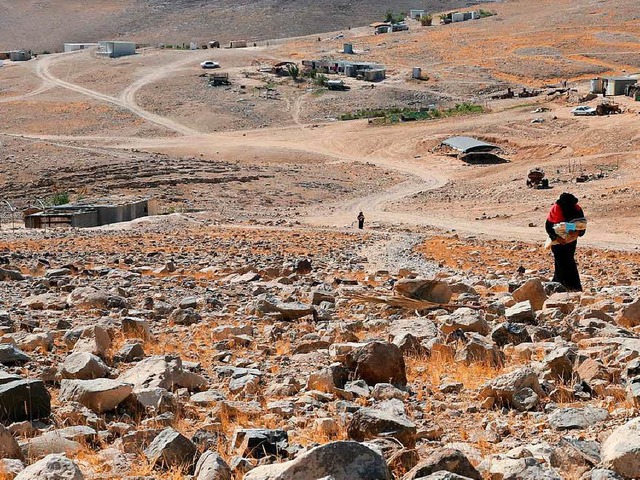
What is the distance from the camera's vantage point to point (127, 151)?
63.2 metres

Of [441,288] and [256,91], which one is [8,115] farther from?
[441,288]

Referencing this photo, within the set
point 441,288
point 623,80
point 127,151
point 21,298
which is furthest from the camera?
point 623,80

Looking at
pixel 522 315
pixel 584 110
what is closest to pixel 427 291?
pixel 522 315

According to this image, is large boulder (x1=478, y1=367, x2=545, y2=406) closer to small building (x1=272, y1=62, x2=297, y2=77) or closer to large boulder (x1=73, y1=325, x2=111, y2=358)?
large boulder (x1=73, y1=325, x2=111, y2=358)

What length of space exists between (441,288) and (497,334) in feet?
9.05

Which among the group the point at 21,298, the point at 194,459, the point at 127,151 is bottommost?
the point at 127,151

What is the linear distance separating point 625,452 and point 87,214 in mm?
34278

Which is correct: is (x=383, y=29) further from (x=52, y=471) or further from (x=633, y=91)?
(x=52, y=471)

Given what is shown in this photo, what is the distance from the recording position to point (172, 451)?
19.9 feet

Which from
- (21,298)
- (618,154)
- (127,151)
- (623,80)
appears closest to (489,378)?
(21,298)

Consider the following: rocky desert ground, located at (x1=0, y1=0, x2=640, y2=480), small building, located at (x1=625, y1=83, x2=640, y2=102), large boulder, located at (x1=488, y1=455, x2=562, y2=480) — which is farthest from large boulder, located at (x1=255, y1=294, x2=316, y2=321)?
small building, located at (x1=625, y1=83, x2=640, y2=102)

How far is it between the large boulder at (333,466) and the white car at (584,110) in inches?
2517

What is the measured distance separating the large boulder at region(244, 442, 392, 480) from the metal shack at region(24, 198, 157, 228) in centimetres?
3296

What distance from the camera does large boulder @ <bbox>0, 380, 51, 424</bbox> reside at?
687 cm
